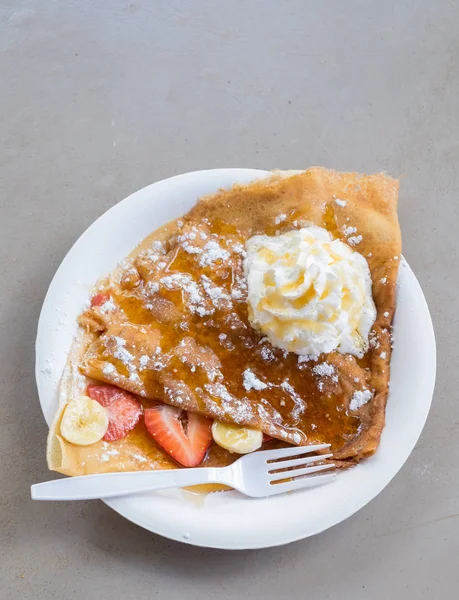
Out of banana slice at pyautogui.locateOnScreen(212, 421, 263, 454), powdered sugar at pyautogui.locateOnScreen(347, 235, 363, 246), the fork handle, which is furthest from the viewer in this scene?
powdered sugar at pyautogui.locateOnScreen(347, 235, 363, 246)

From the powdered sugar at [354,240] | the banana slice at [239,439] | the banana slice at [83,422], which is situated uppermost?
the powdered sugar at [354,240]

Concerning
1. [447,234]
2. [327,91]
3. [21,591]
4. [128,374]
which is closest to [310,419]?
[128,374]

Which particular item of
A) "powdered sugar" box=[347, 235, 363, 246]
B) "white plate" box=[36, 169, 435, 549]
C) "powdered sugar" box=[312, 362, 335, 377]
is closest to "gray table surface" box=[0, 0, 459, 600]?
"white plate" box=[36, 169, 435, 549]

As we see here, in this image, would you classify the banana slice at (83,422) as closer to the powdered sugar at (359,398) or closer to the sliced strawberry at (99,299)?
the sliced strawberry at (99,299)

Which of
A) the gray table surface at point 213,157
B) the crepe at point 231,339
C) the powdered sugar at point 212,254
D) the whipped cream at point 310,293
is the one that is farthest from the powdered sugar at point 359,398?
the powdered sugar at point 212,254

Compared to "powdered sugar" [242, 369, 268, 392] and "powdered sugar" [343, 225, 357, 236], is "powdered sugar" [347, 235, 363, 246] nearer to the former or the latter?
"powdered sugar" [343, 225, 357, 236]
